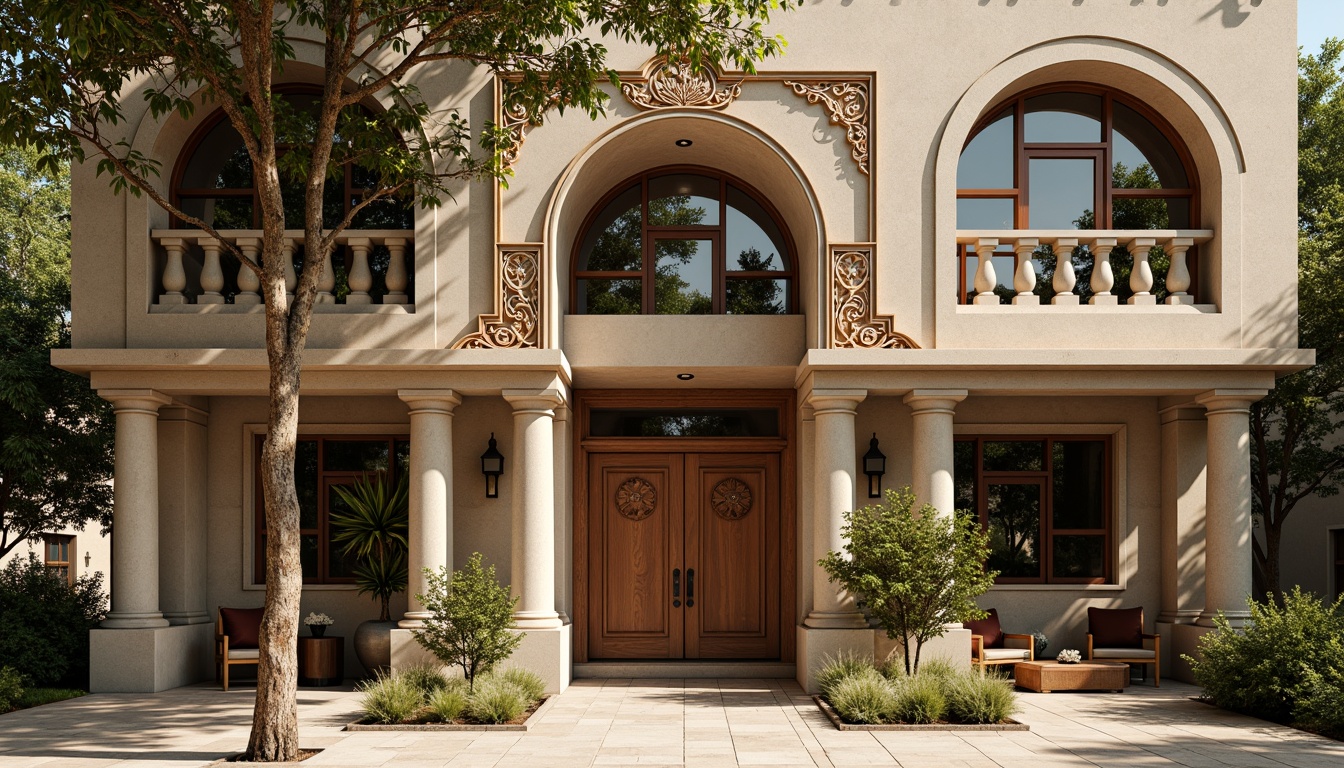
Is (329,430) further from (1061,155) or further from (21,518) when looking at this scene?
(1061,155)

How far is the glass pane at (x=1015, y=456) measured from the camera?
45.5 ft

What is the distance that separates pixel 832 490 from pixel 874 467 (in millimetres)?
866

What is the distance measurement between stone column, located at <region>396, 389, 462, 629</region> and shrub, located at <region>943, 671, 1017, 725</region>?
214 inches

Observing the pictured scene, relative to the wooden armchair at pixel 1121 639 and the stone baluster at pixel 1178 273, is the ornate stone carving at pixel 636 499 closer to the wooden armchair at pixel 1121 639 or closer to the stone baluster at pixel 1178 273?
the wooden armchair at pixel 1121 639

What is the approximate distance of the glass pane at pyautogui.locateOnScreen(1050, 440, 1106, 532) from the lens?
1381 cm

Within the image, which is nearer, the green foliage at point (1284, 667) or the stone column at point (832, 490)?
the green foliage at point (1284, 667)

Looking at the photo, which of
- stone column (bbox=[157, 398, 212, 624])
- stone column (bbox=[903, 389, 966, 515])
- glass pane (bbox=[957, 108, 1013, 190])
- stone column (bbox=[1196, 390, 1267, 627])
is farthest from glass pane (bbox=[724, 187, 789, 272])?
stone column (bbox=[157, 398, 212, 624])

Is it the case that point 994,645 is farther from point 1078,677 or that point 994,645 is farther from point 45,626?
point 45,626

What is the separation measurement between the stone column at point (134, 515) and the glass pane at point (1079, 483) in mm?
10420

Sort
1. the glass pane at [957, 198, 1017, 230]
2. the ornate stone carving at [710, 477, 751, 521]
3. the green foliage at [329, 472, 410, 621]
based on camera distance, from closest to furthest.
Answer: the green foliage at [329, 472, 410, 621] → the glass pane at [957, 198, 1017, 230] → the ornate stone carving at [710, 477, 751, 521]

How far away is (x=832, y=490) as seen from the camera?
40.4 ft

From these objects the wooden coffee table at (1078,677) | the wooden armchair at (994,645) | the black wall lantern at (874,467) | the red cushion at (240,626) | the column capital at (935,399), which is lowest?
the wooden coffee table at (1078,677)

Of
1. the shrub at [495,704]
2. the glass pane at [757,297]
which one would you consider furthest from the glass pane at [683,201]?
the shrub at [495,704]

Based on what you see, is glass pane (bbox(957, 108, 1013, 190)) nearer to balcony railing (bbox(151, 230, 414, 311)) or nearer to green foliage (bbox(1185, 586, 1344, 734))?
green foliage (bbox(1185, 586, 1344, 734))
